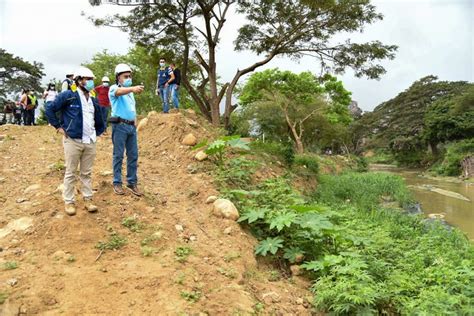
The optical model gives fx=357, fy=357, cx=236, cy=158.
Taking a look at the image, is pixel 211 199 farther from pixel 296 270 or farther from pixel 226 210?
pixel 296 270

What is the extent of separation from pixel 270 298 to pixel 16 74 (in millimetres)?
27921

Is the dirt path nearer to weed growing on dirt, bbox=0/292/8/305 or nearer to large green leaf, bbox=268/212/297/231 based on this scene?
weed growing on dirt, bbox=0/292/8/305

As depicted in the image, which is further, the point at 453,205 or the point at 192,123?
the point at 453,205

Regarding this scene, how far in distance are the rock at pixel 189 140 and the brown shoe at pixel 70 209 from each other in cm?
394

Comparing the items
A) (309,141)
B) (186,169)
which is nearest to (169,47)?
(186,169)

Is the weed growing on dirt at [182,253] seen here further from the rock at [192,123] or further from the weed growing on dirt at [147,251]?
the rock at [192,123]

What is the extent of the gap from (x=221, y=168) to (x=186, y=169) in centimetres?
68

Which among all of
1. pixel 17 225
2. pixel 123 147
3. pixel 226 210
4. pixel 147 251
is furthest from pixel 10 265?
pixel 226 210

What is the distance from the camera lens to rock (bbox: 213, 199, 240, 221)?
4.91 meters

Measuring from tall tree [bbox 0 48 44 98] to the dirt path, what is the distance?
73.3ft

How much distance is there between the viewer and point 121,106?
4.85 metres

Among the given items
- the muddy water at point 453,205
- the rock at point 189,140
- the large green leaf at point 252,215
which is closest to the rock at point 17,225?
the large green leaf at point 252,215

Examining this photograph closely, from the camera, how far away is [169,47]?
1344cm

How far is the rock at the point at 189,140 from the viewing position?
809cm
